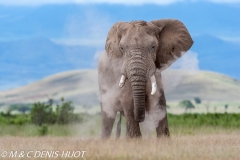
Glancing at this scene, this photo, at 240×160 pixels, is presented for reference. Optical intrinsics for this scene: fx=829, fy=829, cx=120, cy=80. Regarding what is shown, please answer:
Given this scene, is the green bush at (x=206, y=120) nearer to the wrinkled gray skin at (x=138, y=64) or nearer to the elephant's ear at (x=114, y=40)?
the wrinkled gray skin at (x=138, y=64)

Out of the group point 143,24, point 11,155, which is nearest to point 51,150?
point 11,155

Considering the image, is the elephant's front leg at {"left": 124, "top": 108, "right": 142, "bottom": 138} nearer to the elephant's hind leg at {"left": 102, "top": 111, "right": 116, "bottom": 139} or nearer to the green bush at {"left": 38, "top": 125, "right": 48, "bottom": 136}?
the elephant's hind leg at {"left": 102, "top": 111, "right": 116, "bottom": 139}

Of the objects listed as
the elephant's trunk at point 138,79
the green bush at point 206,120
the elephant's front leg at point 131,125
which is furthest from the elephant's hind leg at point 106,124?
the green bush at point 206,120

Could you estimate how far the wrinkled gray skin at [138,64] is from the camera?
14.7 meters

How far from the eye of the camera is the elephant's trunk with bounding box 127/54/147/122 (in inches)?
573

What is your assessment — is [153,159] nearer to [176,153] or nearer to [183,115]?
[176,153]

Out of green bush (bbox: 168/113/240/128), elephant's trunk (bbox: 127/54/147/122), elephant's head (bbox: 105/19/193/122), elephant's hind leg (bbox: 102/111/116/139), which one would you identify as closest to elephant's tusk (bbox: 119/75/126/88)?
elephant's head (bbox: 105/19/193/122)

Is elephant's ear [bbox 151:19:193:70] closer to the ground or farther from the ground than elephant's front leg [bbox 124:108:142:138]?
farther from the ground

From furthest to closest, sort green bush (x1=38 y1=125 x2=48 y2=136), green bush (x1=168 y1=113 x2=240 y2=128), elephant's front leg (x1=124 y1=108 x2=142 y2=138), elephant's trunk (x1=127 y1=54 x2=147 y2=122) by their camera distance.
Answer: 1. green bush (x1=168 y1=113 x2=240 y2=128)
2. green bush (x1=38 y1=125 x2=48 y2=136)
3. elephant's front leg (x1=124 y1=108 x2=142 y2=138)
4. elephant's trunk (x1=127 y1=54 x2=147 y2=122)

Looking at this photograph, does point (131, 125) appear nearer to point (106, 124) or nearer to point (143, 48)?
point (143, 48)

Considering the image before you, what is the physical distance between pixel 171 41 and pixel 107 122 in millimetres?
2497

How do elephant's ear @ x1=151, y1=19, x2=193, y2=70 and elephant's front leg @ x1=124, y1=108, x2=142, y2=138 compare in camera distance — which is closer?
elephant's front leg @ x1=124, y1=108, x2=142, y2=138

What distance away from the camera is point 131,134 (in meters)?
15.6

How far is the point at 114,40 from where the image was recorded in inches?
620
